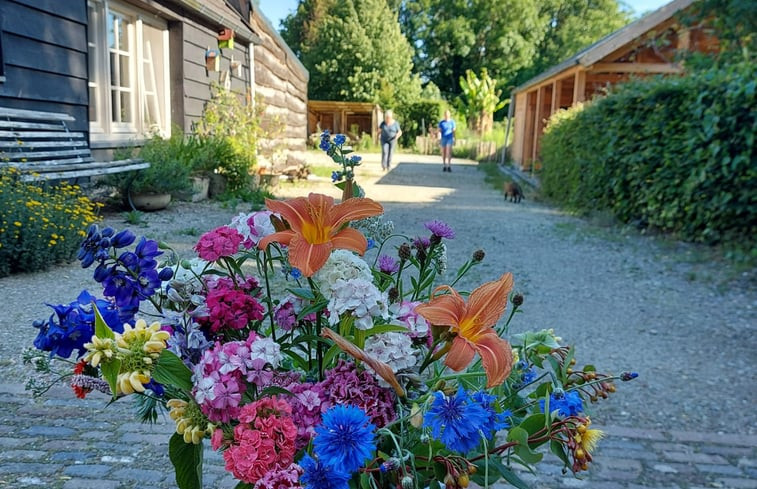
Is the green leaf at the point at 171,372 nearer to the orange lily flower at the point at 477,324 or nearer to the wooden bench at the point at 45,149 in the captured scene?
the orange lily flower at the point at 477,324

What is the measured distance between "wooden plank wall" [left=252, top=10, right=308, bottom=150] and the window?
3475 millimetres

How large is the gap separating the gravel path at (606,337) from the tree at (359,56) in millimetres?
25668

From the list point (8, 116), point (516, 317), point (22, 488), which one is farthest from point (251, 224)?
point (8, 116)

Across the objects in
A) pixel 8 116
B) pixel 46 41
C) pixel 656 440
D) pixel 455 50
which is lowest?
pixel 656 440

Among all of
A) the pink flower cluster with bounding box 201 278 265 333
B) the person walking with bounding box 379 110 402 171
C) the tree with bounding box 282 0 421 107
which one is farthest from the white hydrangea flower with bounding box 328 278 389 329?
the tree with bounding box 282 0 421 107

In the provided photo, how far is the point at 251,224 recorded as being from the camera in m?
1.24

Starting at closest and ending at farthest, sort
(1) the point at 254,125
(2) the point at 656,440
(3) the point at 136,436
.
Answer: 1. (3) the point at 136,436
2. (2) the point at 656,440
3. (1) the point at 254,125

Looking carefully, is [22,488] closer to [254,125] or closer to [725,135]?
[725,135]

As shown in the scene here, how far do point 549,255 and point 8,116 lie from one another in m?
5.58

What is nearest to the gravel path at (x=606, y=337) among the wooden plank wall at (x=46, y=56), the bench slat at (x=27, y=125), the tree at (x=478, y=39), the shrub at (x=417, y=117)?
the bench slat at (x=27, y=125)

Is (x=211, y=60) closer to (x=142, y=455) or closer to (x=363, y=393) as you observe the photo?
(x=142, y=455)

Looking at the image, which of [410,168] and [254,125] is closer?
[254,125]

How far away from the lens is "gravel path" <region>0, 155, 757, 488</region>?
8.45ft

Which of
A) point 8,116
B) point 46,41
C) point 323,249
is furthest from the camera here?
point 46,41
